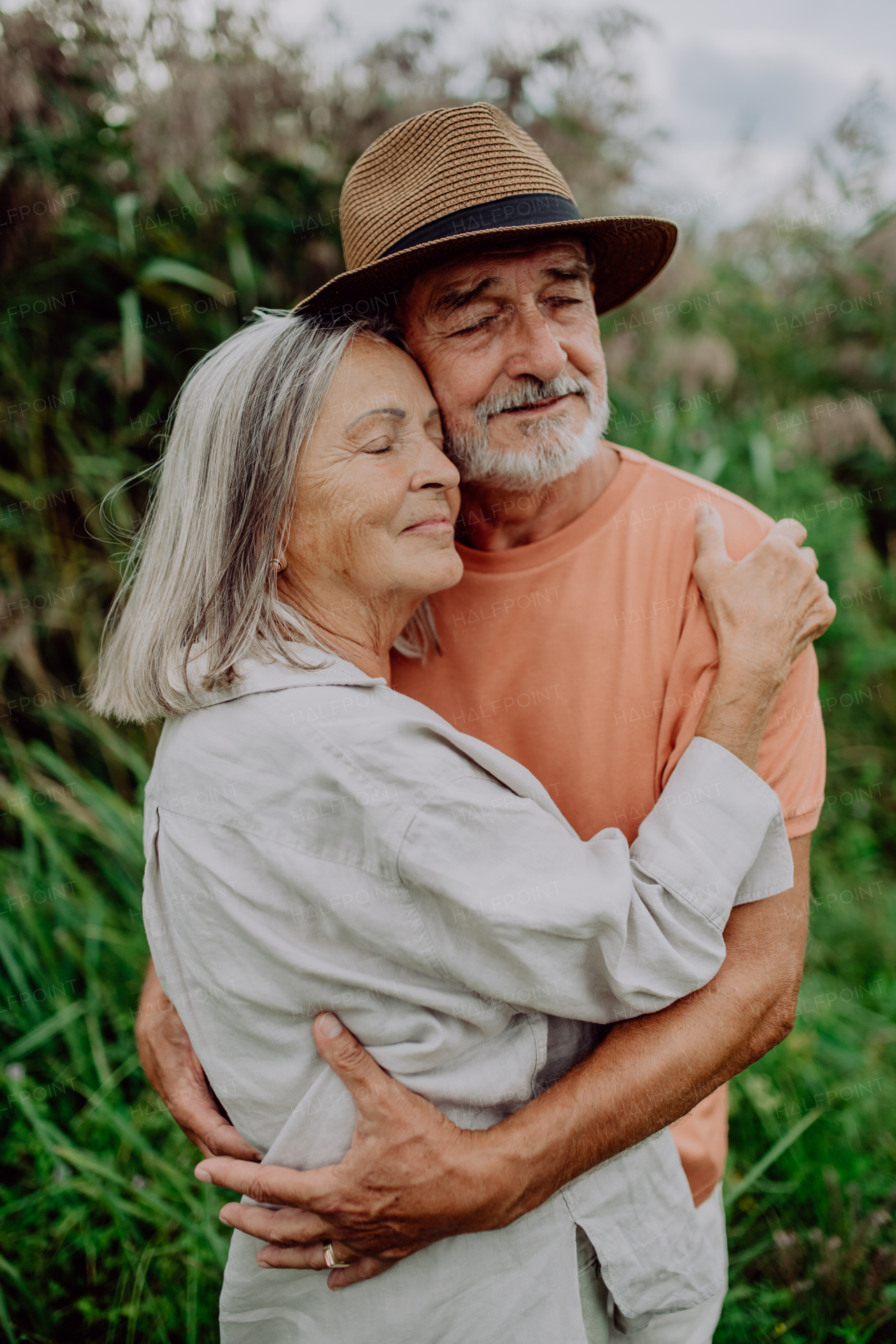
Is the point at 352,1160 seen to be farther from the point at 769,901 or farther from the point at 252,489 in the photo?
the point at 252,489

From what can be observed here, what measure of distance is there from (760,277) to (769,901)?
16.9ft

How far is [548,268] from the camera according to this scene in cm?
166

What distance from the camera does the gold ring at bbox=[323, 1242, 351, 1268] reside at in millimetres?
1328

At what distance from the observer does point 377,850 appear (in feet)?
3.96

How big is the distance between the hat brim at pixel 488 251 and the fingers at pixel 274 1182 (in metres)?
1.44

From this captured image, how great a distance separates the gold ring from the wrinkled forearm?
248 mm

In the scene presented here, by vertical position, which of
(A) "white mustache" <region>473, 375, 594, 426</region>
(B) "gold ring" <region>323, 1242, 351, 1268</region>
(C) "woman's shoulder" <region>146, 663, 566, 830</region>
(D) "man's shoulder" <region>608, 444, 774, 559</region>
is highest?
(A) "white mustache" <region>473, 375, 594, 426</region>

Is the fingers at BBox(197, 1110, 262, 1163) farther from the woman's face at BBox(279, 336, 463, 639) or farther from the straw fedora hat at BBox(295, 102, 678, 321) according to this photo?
the straw fedora hat at BBox(295, 102, 678, 321)

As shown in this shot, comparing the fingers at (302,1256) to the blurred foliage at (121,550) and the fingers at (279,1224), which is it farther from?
the blurred foliage at (121,550)

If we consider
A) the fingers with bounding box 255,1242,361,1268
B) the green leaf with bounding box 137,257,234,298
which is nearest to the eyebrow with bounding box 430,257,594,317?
the fingers with bounding box 255,1242,361,1268

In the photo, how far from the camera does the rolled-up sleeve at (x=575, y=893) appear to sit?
118 cm

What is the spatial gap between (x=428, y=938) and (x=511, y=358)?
1.11 meters

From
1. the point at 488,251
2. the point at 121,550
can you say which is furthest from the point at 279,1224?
the point at 121,550

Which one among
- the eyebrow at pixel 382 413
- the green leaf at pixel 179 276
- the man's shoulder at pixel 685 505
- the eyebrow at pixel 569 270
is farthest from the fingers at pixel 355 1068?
the green leaf at pixel 179 276
